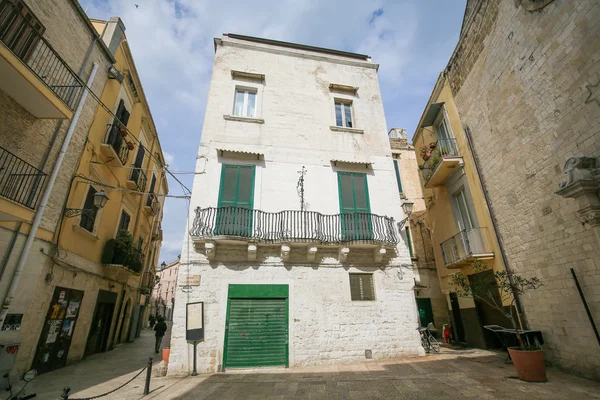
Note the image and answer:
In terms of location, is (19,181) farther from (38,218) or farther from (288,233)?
(288,233)

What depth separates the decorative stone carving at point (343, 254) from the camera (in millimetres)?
8570

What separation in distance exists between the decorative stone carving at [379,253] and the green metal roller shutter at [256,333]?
3.38 meters

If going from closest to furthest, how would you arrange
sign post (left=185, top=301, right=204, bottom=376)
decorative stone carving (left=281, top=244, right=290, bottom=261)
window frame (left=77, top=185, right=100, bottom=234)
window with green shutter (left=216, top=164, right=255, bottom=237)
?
sign post (left=185, top=301, right=204, bottom=376) → decorative stone carving (left=281, top=244, right=290, bottom=261) → window with green shutter (left=216, top=164, right=255, bottom=237) → window frame (left=77, top=185, right=100, bottom=234)

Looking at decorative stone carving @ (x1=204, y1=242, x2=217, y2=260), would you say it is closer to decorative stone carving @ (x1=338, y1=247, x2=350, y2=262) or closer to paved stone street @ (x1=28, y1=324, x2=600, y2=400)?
paved stone street @ (x1=28, y1=324, x2=600, y2=400)

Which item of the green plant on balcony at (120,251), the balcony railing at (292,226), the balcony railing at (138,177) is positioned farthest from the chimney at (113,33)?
the balcony railing at (292,226)

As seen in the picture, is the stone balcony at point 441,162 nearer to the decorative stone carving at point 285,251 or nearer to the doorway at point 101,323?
the decorative stone carving at point 285,251

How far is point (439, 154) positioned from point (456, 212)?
267 centimetres

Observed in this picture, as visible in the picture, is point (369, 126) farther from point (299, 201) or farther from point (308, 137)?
A: point (299, 201)

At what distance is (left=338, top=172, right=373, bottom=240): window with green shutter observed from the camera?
912 centimetres

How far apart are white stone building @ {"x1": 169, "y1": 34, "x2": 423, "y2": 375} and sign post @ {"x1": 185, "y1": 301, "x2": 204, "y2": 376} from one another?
0.14 metres

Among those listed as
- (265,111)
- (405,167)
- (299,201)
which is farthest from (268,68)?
(405,167)

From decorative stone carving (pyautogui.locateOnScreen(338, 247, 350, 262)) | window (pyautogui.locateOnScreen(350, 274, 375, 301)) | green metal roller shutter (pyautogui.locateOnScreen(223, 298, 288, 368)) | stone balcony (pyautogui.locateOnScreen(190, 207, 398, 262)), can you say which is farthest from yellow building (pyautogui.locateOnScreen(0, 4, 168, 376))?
window (pyautogui.locateOnScreen(350, 274, 375, 301))

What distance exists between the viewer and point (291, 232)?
864cm

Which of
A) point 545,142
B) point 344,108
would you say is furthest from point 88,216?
point 545,142
